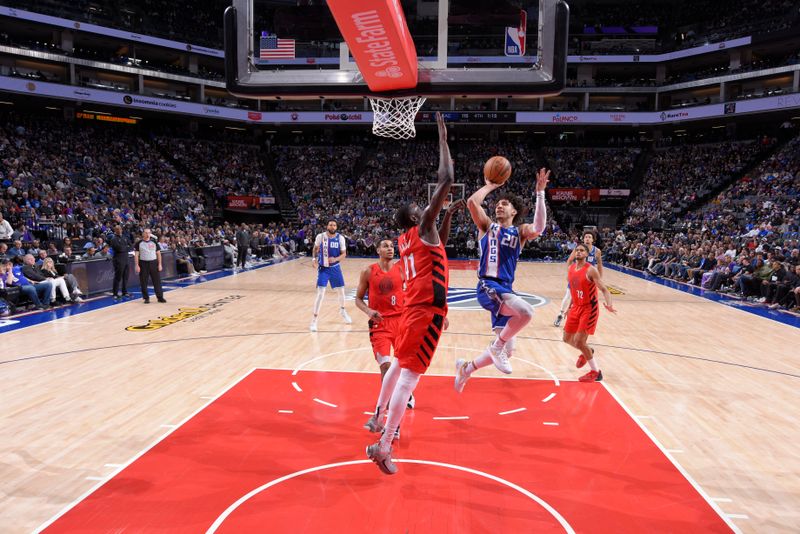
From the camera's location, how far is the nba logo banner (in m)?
6.52

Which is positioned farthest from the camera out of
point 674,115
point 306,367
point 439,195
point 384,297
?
point 674,115

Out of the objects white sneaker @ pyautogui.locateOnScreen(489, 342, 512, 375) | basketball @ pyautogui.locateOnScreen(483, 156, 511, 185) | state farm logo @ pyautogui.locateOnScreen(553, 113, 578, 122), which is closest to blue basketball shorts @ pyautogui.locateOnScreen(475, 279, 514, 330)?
white sneaker @ pyautogui.locateOnScreen(489, 342, 512, 375)

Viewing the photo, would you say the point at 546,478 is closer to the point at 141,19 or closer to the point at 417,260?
the point at 417,260

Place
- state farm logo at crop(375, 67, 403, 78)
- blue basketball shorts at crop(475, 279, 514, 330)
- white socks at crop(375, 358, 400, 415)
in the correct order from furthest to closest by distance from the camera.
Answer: state farm logo at crop(375, 67, 403, 78)
blue basketball shorts at crop(475, 279, 514, 330)
white socks at crop(375, 358, 400, 415)

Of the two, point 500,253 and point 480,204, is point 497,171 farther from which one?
point 500,253

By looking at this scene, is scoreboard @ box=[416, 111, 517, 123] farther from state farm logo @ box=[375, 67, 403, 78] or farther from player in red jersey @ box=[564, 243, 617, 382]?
player in red jersey @ box=[564, 243, 617, 382]

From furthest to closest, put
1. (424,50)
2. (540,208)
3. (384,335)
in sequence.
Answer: (424,50) → (384,335) → (540,208)

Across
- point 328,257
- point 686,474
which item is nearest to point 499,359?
point 686,474

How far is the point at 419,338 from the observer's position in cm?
388

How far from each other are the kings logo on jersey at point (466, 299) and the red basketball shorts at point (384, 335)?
652cm

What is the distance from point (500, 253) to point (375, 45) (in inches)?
102

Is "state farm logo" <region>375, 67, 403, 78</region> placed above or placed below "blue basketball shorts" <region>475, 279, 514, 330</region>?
above

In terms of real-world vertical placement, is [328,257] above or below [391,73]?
below

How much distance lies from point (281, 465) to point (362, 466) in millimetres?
654
